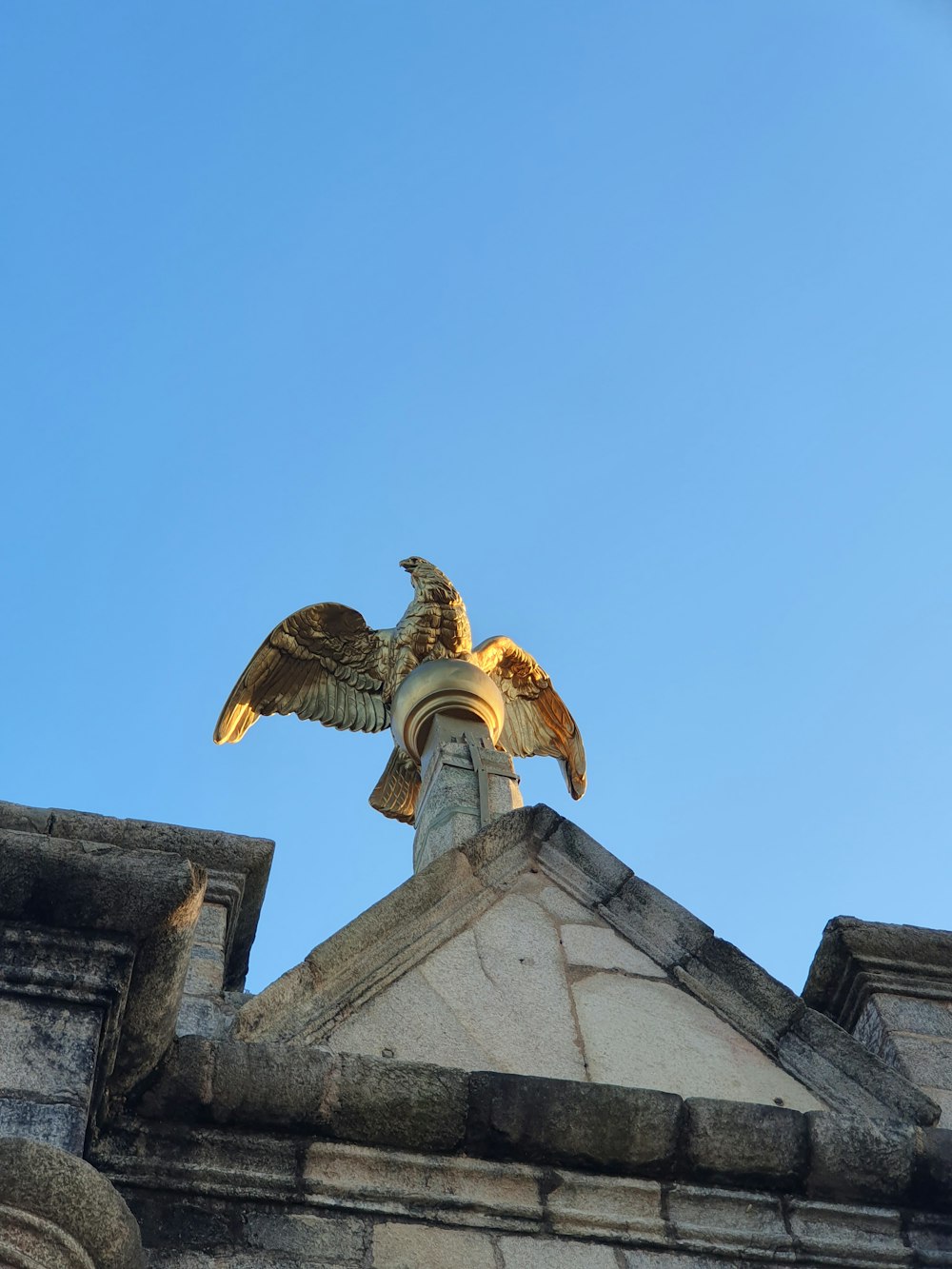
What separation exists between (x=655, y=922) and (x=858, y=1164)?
1.25 metres

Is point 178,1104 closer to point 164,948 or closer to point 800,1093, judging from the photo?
point 164,948

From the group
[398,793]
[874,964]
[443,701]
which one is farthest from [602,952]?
[398,793]

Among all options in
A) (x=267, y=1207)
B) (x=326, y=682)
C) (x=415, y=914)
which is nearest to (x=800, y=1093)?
(x=415, y=914)

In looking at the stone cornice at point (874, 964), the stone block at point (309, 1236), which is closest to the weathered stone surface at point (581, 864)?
the stone cornice at point (874, 964)

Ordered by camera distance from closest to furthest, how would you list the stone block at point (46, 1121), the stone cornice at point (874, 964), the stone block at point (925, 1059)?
the stone block at point (46, 1121) < the stone block at point (925, 1059) < the stone cornice at point (874, 964)

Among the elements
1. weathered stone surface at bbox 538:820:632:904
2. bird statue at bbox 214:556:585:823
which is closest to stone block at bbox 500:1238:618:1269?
weathered stone surface at bbox 538:820:632:904

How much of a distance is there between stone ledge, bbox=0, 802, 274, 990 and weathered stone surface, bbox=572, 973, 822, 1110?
99 centimetres

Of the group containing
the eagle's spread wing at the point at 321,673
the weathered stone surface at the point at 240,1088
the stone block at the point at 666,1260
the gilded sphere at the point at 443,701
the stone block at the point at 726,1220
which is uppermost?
the eagle's spread wing at the point at 321,673

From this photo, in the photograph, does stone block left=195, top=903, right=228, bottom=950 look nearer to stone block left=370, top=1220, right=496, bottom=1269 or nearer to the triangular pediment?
the triangular pediment

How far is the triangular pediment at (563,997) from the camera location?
488 cm

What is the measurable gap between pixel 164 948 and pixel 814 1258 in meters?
1.71

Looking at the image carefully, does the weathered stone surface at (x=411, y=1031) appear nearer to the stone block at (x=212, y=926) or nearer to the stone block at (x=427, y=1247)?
the stone block at (x=212, y=926)

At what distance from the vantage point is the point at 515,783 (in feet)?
24.5

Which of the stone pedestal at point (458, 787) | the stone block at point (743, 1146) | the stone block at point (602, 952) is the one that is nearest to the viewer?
the stone block at point (743, 1146)
